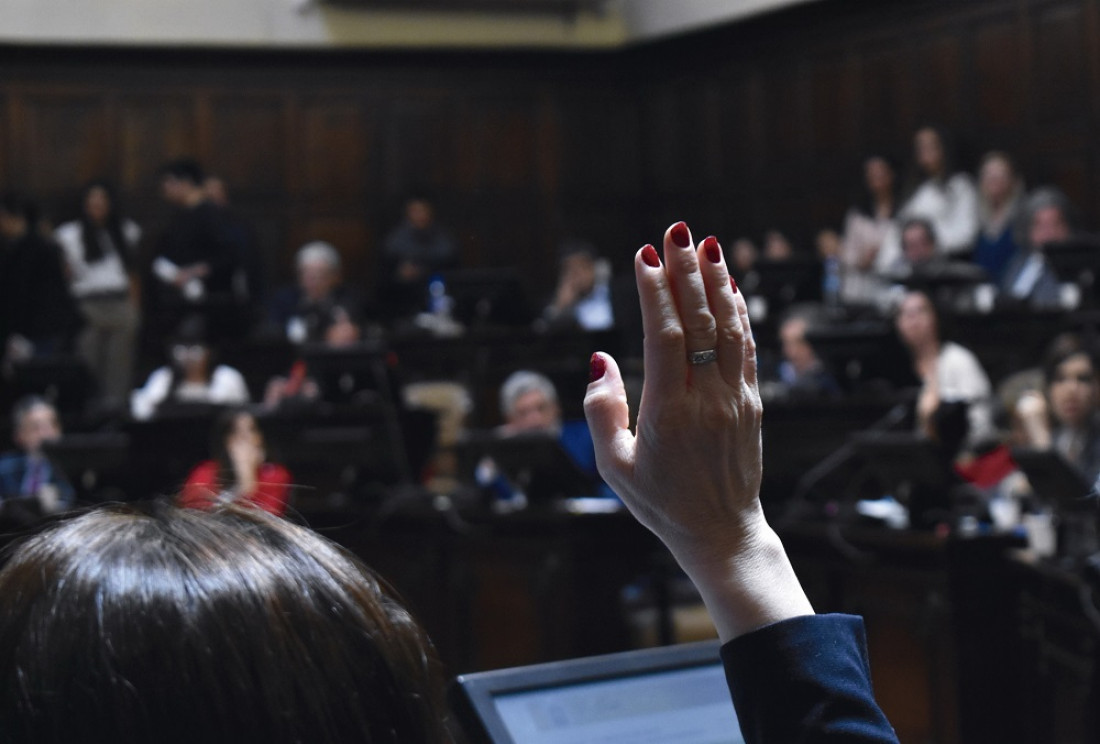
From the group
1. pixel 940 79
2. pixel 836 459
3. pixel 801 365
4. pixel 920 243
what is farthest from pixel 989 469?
pixel 940 79

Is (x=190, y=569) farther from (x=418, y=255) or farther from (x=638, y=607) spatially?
(x=418, y=255)

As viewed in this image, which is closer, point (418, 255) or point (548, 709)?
point (548, 709)

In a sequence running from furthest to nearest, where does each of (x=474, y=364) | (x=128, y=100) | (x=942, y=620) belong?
(x=128, y=100) → (x=474, y=364) → (x=942, y=620)

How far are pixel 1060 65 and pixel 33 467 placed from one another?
20.9 feet

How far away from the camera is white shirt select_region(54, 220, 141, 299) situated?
973 cm

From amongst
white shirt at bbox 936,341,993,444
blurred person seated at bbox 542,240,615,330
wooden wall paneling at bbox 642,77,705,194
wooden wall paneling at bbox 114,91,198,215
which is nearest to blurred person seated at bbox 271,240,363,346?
blurred person seated at bbox 542,240,615,330

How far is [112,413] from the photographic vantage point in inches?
301

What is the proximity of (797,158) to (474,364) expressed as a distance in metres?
3.31

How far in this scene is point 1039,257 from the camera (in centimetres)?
730

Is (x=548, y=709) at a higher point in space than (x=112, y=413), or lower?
higher

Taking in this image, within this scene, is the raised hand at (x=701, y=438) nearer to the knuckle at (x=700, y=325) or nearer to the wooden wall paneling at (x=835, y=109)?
the knuckle at (x=700, y=325)

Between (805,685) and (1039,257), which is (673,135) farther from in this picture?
(805,685)

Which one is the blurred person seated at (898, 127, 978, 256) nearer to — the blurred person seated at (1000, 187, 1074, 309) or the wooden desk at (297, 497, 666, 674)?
the blurred person seated at (1000, 187, 1074, 309)

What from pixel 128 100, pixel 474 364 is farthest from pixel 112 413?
pixel 128 100
